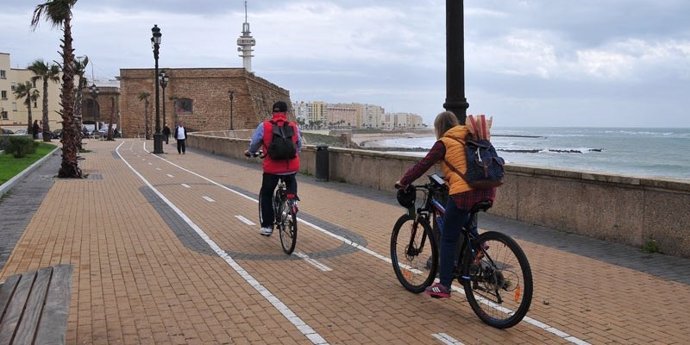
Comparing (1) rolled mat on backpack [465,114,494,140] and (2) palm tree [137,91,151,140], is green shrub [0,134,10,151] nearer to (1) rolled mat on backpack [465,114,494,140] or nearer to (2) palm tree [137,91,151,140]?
(1) rolled mat on backpack [465,114,494,140]

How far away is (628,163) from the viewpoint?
53156mm

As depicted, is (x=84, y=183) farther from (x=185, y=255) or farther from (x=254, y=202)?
(x=185, y=255)

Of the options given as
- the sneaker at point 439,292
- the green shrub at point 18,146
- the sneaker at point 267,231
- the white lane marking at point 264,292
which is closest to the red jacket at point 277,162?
the sneaker at point 267,231

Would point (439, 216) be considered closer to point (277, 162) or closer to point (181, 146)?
point (277, 162)

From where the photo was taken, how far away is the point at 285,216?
816 cm

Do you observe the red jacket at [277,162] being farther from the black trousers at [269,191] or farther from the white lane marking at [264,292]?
the white lane marking at [264,292]

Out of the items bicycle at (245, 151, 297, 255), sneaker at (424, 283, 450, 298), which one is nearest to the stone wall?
bicycle at (245, 151, 297, 255)

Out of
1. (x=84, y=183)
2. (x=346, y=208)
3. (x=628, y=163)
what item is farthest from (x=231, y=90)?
(x=346, y=208)

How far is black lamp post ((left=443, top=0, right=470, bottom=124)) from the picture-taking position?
23.0ft

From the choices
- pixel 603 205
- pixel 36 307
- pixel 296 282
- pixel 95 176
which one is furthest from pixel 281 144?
pixel 95 176

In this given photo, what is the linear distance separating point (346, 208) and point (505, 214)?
318 cm

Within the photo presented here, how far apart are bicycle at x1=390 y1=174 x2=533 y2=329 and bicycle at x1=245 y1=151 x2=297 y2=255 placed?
1937mm

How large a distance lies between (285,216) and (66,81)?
536 inches

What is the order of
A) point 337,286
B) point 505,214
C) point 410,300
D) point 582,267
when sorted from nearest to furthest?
1. point 410,300
2. point 337,286
3. point 582,267
4. point 505,214
